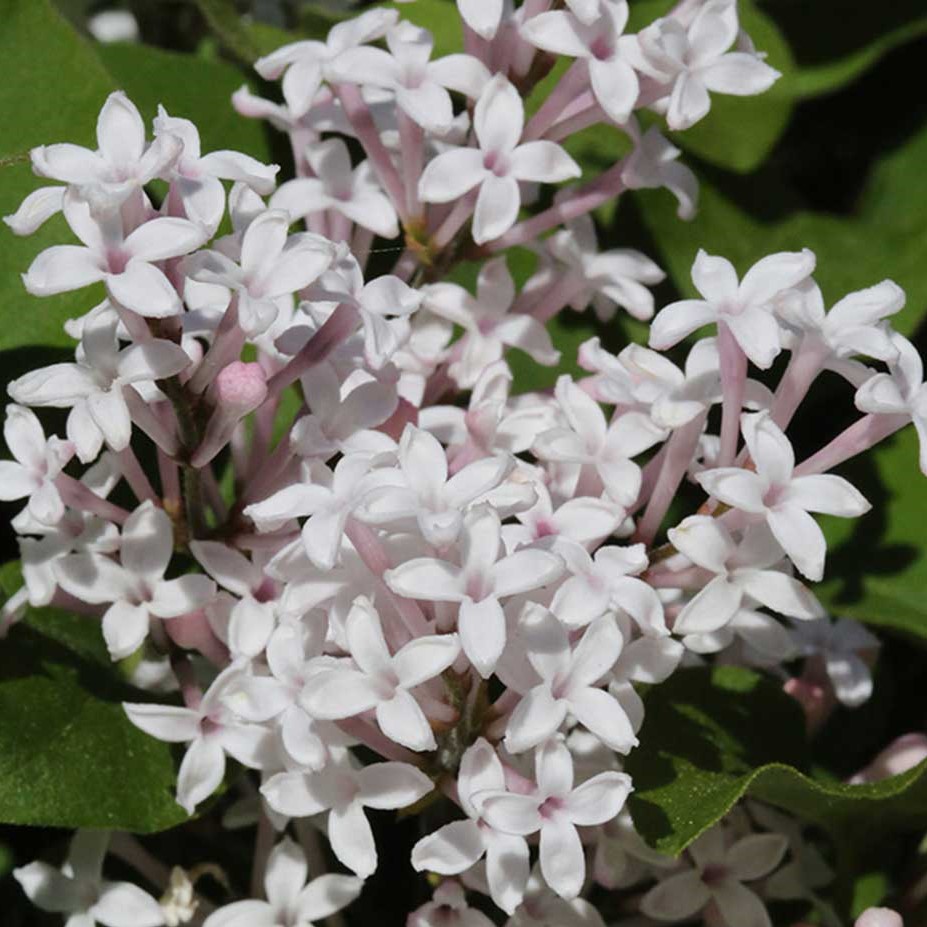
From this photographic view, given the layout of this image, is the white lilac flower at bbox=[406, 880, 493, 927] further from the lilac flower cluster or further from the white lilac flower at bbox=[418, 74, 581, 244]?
the white lilac flower at bbox=[418, 74, 581, 244]

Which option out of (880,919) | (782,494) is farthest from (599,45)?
(880,919)

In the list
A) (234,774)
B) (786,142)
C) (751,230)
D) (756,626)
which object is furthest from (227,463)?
(786,142)

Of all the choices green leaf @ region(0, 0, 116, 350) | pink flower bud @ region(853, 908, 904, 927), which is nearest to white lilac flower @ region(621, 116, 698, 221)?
green leaf @ region(0, 0, 116, 350)

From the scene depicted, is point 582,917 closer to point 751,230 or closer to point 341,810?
point 341,810

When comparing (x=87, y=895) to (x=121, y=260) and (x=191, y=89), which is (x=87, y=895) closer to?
(x=121, y=260)

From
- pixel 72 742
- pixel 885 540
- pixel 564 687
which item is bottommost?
pixel 885 540
